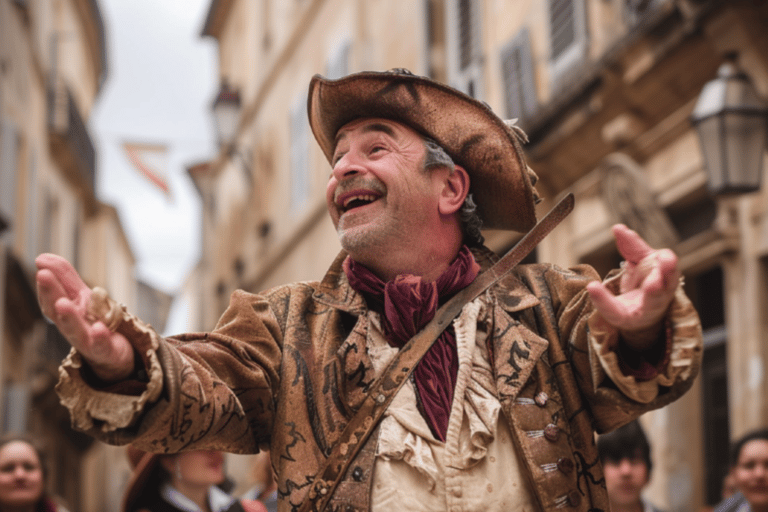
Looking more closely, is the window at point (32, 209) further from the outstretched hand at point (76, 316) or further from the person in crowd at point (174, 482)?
the outstretched hand at point (76, 316)

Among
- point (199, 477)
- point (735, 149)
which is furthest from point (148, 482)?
point (735, 149)

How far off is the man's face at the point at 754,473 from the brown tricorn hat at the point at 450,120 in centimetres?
277

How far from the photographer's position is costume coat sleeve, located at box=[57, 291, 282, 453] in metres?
2.59

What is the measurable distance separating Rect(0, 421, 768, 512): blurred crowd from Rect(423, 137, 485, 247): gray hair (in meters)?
2.47

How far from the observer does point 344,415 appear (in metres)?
2.98

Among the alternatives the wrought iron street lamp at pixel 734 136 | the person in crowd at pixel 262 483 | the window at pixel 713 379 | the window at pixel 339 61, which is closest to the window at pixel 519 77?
the window at pixel 713 379

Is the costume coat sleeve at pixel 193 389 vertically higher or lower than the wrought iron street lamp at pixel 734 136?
lower

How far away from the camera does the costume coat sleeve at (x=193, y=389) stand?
2586mm

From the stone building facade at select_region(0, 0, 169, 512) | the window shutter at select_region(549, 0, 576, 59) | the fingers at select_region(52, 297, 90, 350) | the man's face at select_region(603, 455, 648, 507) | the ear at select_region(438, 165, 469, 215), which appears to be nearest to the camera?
the fingers at select_region(52, 297, 90, 350)

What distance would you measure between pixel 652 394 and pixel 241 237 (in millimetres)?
23354

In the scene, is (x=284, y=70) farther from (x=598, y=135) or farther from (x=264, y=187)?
Result: (x=598, y=135)

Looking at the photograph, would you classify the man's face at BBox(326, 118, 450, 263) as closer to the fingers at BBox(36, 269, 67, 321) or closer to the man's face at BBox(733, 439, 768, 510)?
the fingers at BBox(36, 269, 67, 321)

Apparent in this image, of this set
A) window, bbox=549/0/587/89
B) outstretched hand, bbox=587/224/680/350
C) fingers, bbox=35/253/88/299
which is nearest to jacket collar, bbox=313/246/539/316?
outstretched hand, bbox=587/224/680/350

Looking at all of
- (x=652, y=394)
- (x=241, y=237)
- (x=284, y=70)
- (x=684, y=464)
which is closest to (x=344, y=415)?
(x=652, y=394)
